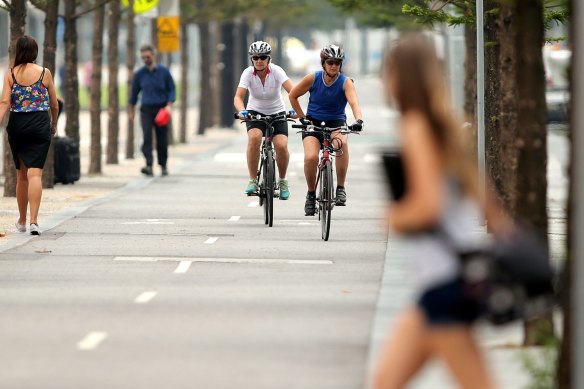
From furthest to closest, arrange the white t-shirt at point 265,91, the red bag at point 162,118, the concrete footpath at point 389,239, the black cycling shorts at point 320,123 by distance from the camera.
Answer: the red bag at point 162,118, the white t-shirt at point 265,91, the black cycling shorts at point 320,123, the concrete footpath at point 389,239

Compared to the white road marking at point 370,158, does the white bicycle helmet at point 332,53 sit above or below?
above

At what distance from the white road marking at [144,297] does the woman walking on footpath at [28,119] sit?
4467 millimetres

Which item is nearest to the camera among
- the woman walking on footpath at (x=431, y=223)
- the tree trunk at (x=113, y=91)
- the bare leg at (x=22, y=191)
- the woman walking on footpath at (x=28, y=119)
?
the woman walking on footpath at (x=431, y=223)

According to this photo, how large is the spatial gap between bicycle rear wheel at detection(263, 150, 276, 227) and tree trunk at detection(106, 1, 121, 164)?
11.8m

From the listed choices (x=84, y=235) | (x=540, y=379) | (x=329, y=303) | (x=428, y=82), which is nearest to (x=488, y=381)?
(x=428, y=82)

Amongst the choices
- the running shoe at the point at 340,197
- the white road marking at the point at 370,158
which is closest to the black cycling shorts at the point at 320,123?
the running shoe at the point at 340,197

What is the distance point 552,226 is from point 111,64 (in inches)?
547

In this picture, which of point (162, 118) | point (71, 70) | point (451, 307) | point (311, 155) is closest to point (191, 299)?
point (311, 155)

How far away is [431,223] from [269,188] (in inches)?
451

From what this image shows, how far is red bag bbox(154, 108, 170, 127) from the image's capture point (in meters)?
25.5

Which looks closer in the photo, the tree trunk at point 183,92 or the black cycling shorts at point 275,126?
the black cycling shorts at point 275,126

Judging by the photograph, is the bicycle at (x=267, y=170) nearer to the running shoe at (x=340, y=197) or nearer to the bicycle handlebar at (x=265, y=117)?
the bicycle handlebar at (x=265, y=117)

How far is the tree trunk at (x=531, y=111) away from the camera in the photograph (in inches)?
335

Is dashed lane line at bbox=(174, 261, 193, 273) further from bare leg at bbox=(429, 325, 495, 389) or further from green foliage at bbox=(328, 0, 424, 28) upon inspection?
bare leg at bbox=(429, 325, 495, 389)
